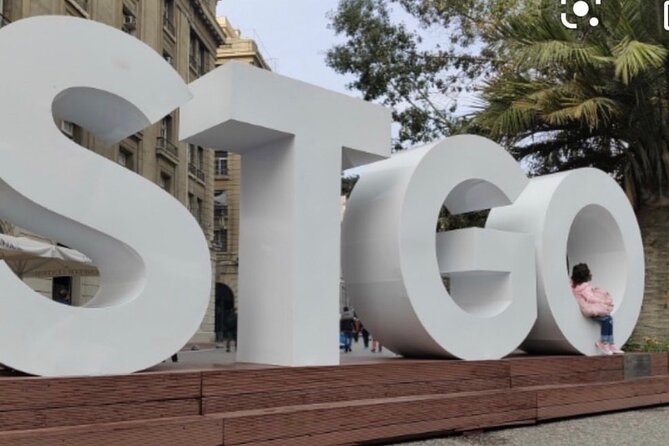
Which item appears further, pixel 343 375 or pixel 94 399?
pixel 343 375

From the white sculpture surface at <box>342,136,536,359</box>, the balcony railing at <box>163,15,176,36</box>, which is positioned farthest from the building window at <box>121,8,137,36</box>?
the white sculpture surface at <box>342,136,536,359</box>

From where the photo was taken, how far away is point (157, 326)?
5129 millimetres

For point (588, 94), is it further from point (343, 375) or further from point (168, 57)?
point (168, 57)

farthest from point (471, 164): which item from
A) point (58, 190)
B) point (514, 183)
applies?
point (58, 190)

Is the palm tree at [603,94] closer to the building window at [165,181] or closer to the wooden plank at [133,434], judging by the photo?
the wooden plank at [133,434]

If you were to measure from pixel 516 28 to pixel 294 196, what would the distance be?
587cm

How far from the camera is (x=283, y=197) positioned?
5.97 meters

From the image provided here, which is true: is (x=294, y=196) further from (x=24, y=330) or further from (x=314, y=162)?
(x=24, y=330)

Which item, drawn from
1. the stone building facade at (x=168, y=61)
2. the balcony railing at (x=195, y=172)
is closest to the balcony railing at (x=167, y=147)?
the stone building facade at (x=168, y=61)

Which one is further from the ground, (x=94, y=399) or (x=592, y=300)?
(x=592, y=300)

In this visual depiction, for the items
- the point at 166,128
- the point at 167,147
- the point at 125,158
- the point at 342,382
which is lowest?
the point at 342,382

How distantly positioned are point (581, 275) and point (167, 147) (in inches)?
850

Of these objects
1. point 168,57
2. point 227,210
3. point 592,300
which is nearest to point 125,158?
point 168,57

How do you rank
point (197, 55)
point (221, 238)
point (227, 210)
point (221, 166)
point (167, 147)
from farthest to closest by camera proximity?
point (221, 166) < point (221, 238) < point (227, 210) < point (197, 55) < point (167, 147)
